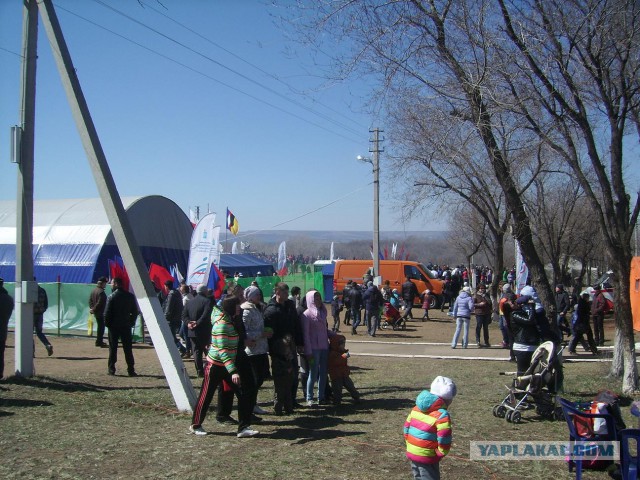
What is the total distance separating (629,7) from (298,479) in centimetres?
799

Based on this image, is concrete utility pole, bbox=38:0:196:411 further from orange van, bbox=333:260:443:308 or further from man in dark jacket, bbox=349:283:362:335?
orange van, bbox=333:260:443:308

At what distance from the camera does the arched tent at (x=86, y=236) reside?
1128 inches

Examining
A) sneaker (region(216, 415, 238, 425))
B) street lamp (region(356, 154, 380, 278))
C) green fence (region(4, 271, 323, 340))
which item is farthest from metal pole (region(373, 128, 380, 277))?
sneaker (region(216, 415, 238, 425))

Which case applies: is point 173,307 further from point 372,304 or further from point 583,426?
point 583,426

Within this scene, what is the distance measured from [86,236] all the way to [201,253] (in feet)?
47.0

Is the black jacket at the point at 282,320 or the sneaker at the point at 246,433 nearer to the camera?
the sneaker at the point at 246,433

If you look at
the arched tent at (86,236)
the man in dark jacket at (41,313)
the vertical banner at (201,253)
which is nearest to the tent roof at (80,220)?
the arched tent at (86,236)

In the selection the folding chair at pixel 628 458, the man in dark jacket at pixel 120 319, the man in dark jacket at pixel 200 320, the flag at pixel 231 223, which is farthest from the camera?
the flag at pixel 231 223

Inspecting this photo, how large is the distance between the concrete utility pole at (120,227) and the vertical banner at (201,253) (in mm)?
8094

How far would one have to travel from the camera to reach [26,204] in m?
10.5

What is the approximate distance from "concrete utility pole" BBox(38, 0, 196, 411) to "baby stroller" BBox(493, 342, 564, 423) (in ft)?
12.9

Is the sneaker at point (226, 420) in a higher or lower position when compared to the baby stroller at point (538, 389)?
lower

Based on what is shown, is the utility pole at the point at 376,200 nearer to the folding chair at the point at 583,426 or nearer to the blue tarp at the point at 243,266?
the blue tarp at the point at 243,266

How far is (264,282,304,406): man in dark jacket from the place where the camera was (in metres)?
8.45
